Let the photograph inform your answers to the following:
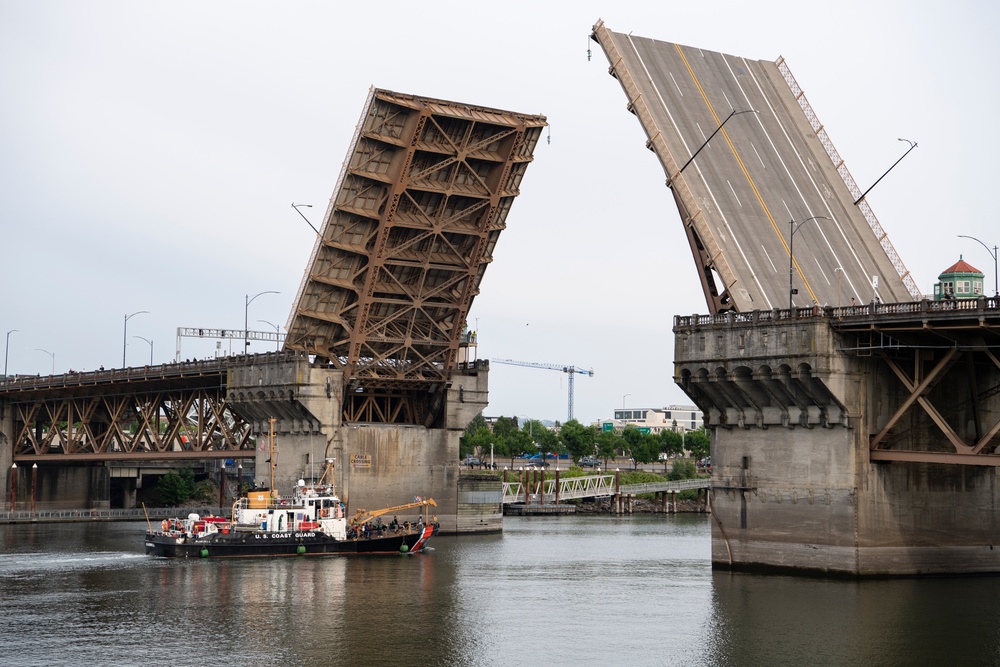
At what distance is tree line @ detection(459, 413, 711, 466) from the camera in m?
141

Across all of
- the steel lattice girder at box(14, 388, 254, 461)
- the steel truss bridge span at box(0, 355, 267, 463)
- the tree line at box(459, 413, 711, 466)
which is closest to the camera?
the steel truss bridge span at box(0, 355, 267, 463)

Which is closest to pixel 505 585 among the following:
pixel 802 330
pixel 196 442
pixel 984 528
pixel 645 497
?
pixel 802 330

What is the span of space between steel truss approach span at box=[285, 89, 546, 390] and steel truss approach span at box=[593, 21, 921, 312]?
7.48m

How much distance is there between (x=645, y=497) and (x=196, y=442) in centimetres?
4243

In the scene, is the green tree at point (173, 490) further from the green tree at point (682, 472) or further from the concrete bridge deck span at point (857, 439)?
the concrete bridge deck span at point (857, 439)

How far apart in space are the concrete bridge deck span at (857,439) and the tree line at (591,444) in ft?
285

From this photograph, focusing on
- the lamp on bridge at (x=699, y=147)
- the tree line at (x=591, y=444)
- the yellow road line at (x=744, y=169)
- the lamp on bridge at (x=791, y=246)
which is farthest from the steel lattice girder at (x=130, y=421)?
the tree line at (x=591, y=444)

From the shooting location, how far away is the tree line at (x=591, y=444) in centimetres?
14062

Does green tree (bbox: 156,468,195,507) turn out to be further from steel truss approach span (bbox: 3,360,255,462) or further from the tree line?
the tree line

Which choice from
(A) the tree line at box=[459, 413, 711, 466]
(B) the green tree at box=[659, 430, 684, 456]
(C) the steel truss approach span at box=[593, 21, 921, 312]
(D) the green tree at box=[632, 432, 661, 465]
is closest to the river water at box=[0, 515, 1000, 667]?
(C) the steel truss approach span at box=[593, 21, 921, 312]

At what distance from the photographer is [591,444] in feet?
455

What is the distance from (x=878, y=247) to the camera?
190ft

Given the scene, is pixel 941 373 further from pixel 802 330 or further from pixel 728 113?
pixel 728 113

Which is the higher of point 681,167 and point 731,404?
point 681,167
